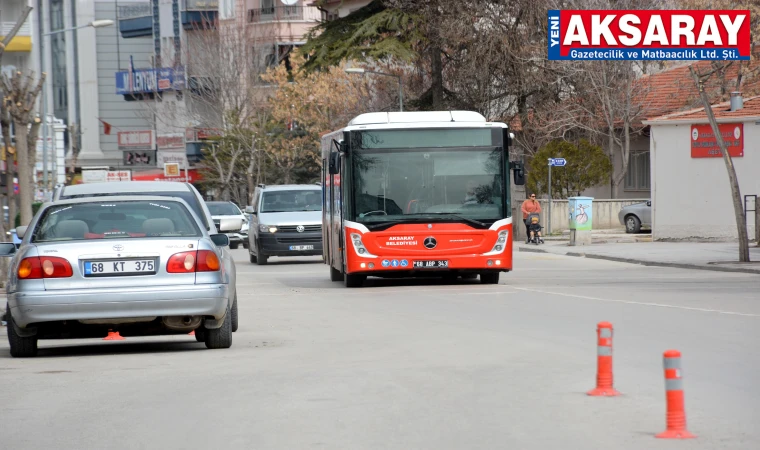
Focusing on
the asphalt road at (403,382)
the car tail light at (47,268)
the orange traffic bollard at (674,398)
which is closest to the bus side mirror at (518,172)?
the asphalt road at (403,382)

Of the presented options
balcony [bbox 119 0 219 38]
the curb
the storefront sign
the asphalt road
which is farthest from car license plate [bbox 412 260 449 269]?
the storefront sign

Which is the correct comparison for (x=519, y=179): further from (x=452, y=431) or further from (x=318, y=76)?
(x=318, y=76)

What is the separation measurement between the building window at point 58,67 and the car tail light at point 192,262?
82433mm

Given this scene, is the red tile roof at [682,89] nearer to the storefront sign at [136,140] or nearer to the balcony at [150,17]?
the balcony at [150,17]

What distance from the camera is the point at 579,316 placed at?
15.9m

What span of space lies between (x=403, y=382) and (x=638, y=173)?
45901mm

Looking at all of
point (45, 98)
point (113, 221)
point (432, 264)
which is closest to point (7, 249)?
point (113, 221)

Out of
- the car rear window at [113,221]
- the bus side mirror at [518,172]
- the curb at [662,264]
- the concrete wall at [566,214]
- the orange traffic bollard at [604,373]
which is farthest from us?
the concrete wall at [566,214]

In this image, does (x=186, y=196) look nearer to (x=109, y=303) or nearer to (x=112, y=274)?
(x=112, y=274)

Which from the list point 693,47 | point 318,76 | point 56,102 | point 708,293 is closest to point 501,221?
point 708,293

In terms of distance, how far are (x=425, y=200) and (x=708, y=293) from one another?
481cm

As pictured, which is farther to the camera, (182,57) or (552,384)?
(182,57)

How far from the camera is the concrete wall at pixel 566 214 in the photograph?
156ft

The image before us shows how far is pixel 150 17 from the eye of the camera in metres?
86.7
